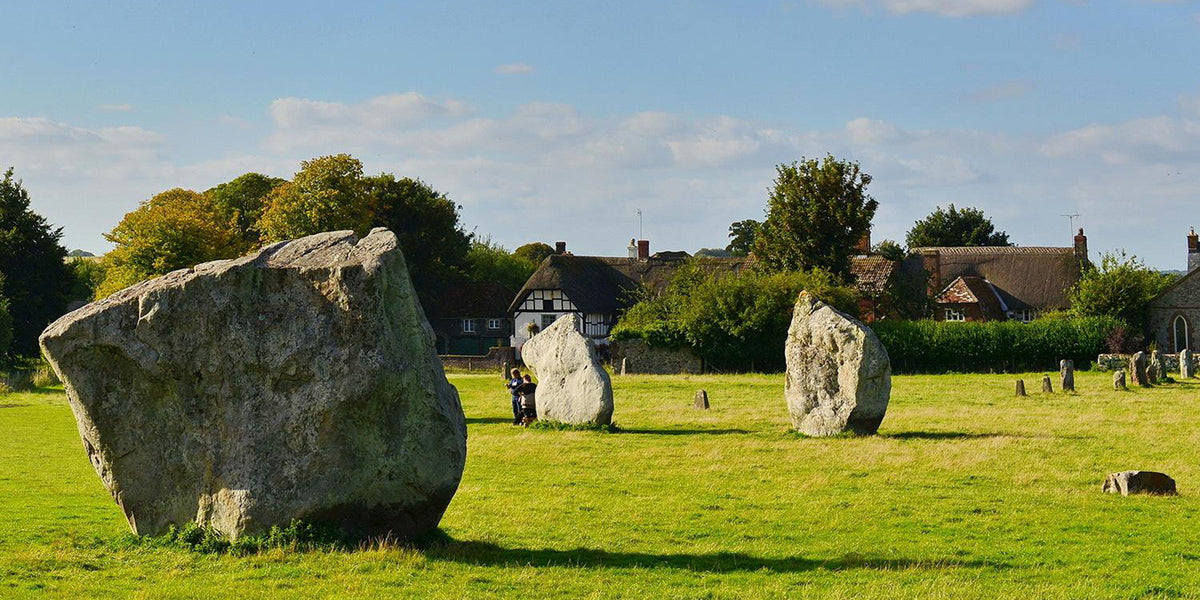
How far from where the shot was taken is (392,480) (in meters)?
14.2

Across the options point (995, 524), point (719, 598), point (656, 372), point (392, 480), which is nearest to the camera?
point (719, 598)

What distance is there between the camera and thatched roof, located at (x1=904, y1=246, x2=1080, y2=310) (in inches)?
3583

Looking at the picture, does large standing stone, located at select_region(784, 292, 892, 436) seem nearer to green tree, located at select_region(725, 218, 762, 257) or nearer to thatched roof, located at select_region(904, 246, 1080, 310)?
thatched roof, located at select_region(904, 246, 1080, 310)

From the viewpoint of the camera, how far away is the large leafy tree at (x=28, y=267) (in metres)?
71.9

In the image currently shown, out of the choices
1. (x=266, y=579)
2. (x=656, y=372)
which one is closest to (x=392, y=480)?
(x=266, y=579)

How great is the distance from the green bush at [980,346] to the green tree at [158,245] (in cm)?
3862

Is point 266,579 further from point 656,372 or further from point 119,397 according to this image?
point 656,372

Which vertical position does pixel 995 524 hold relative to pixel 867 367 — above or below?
below

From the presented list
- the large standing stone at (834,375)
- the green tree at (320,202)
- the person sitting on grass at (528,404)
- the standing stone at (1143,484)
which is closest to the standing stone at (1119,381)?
the large standing stone at (834,375)

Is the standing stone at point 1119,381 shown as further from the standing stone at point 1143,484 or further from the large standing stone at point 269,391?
the large standing stone at point 269,391

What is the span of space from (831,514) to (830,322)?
11655 mm

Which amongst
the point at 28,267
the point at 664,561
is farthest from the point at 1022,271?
the point at 664,561

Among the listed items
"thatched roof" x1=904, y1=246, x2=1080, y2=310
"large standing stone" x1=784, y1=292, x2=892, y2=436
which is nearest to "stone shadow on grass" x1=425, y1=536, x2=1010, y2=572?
"large standing stone" x1=784, y1=292, x2=892, y2=436

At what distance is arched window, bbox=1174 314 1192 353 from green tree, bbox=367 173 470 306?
4705cm
